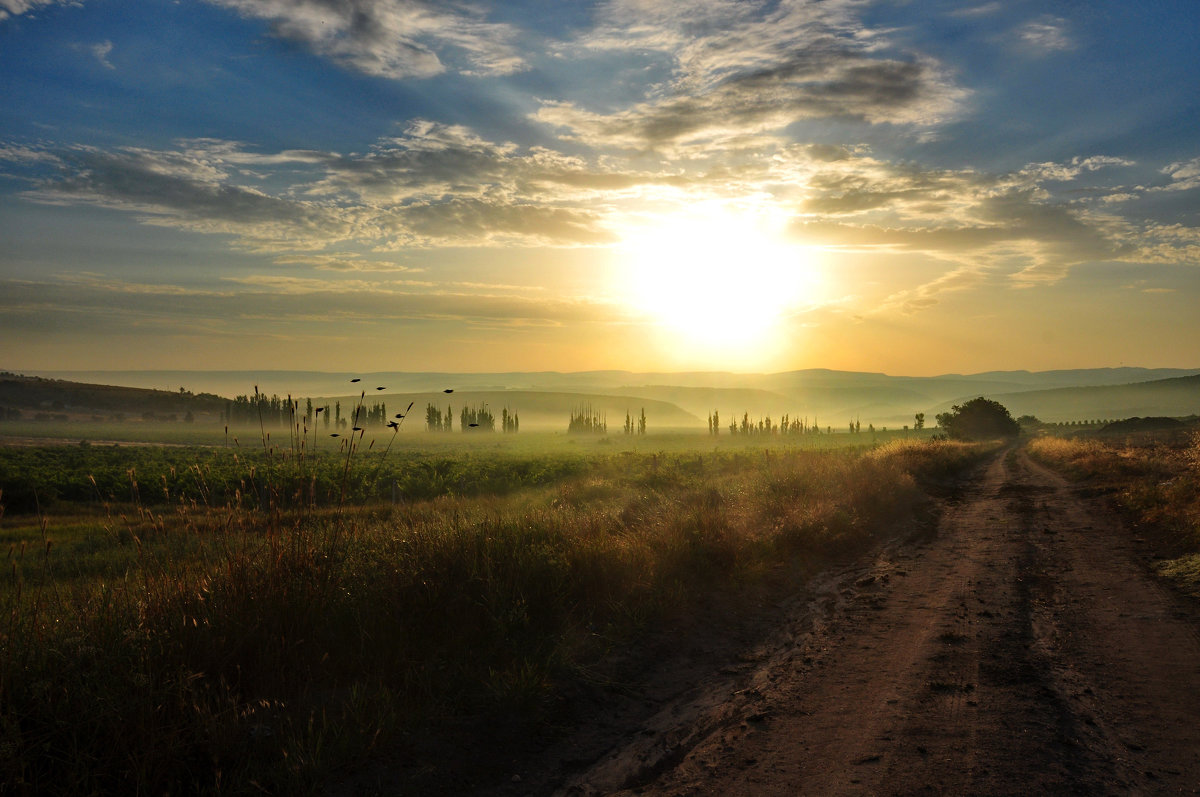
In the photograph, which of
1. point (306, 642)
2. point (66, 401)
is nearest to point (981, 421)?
point (306, 642)

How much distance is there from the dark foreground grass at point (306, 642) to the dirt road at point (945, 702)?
140 centimetres

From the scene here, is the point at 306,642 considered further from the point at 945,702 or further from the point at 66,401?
the point at 66,401

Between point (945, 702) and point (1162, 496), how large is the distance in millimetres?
15064

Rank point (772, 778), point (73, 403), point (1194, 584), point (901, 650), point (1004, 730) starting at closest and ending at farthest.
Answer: point (772, 778), point (1004, 730), point (901, 650), point (1194, 584), point (73, 403)

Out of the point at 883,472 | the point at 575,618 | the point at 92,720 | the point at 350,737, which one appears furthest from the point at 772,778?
the point at 883,472

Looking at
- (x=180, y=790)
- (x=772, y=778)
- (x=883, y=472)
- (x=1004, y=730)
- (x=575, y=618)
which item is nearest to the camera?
(x=180, y=790)

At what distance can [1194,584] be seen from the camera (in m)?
9.42

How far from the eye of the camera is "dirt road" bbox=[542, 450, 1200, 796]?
455 cm

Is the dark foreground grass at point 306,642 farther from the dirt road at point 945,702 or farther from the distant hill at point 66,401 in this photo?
the distant hill at point 66,401

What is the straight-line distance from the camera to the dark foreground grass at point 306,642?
14.3ft

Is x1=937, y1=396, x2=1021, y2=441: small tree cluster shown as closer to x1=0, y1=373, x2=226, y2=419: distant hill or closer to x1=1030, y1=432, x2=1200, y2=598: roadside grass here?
x1=1030, y1=432, x2=1200, y2=598: roadside grass

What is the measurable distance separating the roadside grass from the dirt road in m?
1.31

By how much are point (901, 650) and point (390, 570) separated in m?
5.69

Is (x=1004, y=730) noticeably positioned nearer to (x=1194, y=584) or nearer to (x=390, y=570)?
(x=390, y=570)
